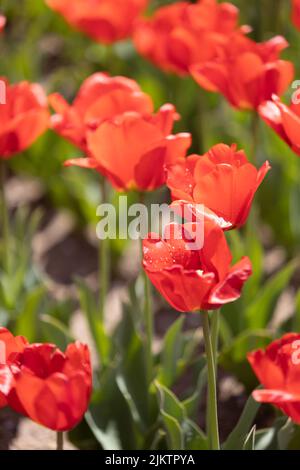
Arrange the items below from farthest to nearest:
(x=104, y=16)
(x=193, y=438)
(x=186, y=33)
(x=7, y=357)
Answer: (x=104, y=16) → (x=186, y=33) → (x=193, y=438) → (x=7, y=357)

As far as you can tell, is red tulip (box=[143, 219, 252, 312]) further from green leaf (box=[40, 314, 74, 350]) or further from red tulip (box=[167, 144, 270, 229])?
green leaf (box=[40, 314, 74, 350])

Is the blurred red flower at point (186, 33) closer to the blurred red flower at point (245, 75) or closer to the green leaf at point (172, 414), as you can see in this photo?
the blurred red flower at point (245, 75)

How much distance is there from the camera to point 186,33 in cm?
210

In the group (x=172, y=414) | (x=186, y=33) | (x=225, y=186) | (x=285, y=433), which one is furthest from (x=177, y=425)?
(x=186, y=33)

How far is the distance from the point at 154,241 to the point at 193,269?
6 centimetres

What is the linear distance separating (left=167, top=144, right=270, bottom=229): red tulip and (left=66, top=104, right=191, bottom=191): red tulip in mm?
157

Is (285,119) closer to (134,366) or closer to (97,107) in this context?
(97,107)

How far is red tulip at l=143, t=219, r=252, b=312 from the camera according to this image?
1.30m

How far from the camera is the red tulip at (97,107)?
1.80 m

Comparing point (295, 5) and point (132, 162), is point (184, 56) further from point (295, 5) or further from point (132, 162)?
point (132, 162)

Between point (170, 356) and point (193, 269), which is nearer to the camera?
point (193, 269)

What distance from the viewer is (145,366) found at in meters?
1.90

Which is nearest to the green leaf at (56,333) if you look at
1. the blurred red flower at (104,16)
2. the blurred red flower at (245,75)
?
the blurred red flower at (245,75)
